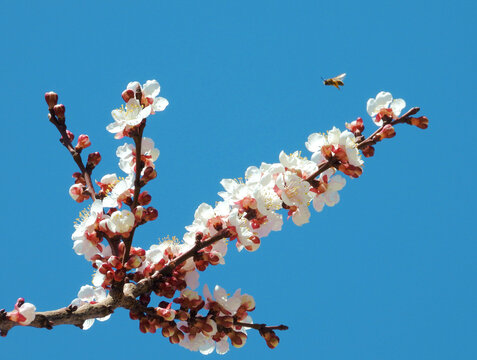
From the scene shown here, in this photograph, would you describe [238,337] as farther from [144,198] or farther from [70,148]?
[70,148]

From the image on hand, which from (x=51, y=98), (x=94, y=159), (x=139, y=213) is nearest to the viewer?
(x=139, y=213)

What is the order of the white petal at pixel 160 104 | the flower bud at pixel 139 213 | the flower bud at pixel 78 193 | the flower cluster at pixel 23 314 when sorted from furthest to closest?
the flower bud at pixel 78 193
the white petal at pixel 160 104
the flower bud at pixel 139 213
the flower cluster at pixel 23 314

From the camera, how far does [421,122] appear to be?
2.72m

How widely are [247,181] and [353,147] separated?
0.48 meters

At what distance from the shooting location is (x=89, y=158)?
260 centimetres

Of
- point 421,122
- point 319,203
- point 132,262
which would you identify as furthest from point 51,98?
point 421,122

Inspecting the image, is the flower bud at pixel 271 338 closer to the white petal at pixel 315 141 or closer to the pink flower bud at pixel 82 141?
the white petal at pixel 315 141

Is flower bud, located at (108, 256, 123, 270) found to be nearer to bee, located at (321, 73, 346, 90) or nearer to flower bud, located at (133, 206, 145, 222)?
flower bud, located at (133, 206, 145, 222)

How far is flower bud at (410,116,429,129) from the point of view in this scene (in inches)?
107

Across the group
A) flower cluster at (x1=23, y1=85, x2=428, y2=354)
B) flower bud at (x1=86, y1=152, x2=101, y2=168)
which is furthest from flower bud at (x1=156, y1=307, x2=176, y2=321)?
flower bud at (x1=86, y1=152, x2=101, y2=168)

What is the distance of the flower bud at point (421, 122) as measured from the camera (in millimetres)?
2717

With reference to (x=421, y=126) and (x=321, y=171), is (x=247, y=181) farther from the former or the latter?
(x=421, y=126)

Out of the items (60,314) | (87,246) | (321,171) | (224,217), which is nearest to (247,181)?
(224,217)

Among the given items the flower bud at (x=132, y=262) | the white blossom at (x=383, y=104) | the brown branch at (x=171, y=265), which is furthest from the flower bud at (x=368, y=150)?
the flower bud at (x=132, y=262)
